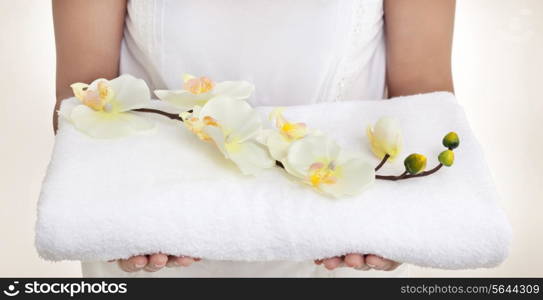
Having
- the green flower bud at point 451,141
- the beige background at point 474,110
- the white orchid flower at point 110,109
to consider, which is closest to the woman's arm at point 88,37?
the white orchid flower at point 110,109

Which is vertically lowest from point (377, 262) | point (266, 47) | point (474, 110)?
point (377, 262)

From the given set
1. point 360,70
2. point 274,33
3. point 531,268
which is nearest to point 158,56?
point 274,33

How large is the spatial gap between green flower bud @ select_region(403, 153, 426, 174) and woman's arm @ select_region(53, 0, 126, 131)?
0.44 meters

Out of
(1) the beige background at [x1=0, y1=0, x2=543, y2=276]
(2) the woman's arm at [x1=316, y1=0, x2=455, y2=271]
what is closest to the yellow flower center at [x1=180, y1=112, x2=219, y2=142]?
(2) the woman's arm at [x1=316, y1=0, x2=455, y2=271]

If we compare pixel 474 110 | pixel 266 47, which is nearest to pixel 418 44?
pixel 266 47

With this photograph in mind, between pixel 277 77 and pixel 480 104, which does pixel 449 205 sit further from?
pixel 480 104

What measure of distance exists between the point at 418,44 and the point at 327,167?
313 millimetres

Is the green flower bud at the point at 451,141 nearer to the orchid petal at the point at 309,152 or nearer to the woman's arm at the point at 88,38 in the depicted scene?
the orchid petal at the point at 309,152

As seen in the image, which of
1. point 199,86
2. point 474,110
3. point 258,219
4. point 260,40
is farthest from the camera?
point 474,110

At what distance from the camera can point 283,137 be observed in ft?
2.45

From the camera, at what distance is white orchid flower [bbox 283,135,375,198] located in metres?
0.70

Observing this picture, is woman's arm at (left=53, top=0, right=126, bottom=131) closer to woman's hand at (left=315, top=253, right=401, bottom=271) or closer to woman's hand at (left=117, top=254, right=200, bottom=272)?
woman's hand at (left=117, top=254, right=200, bottom=272)

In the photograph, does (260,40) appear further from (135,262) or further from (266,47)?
(135,262)

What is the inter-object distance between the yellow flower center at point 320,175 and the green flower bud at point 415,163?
7 cm
